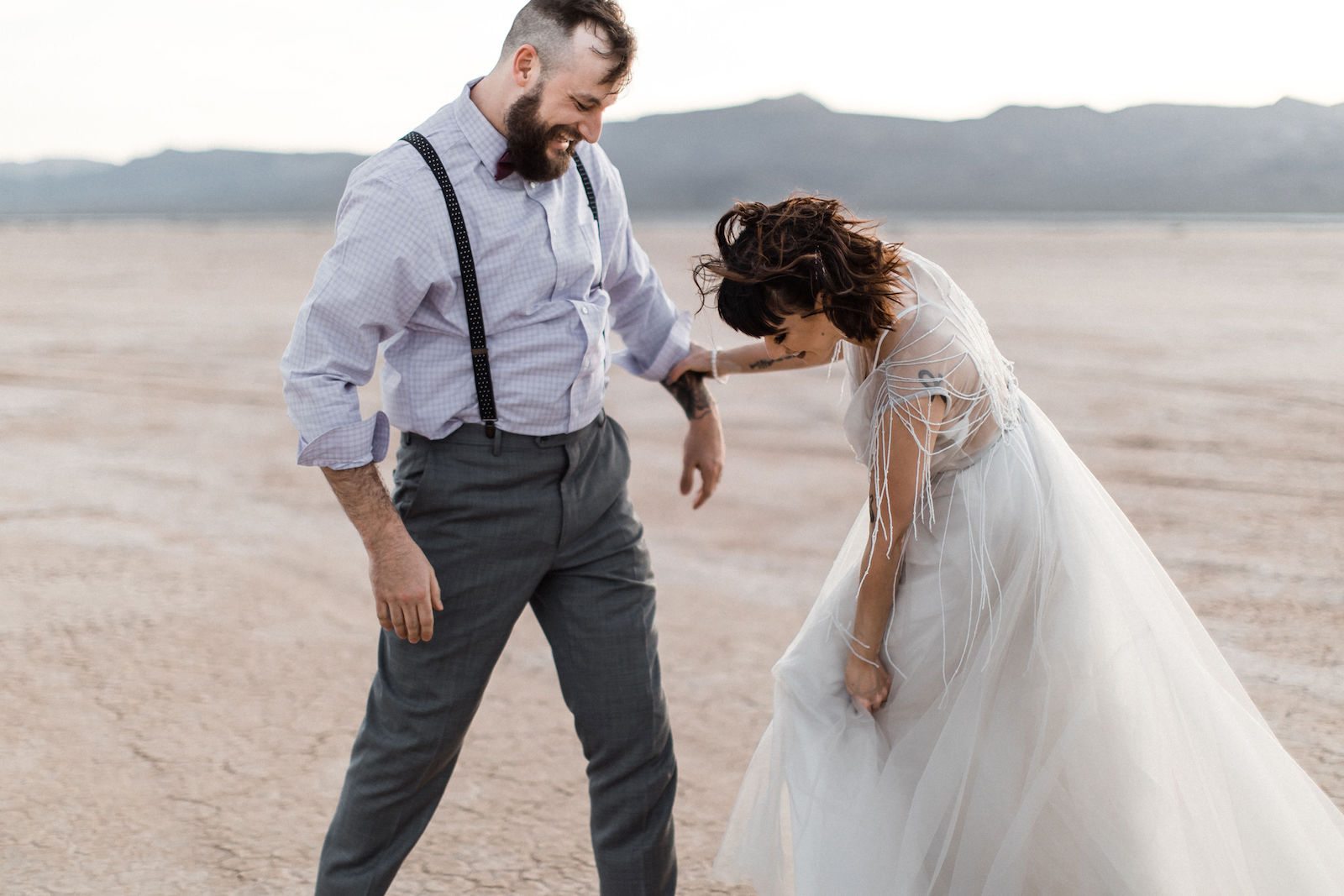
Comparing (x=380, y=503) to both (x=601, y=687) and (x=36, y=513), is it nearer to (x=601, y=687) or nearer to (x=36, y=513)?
(x=601, y=687)

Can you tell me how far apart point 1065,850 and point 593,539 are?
1.09 m

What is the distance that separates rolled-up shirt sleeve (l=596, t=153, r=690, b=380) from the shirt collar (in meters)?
0.47

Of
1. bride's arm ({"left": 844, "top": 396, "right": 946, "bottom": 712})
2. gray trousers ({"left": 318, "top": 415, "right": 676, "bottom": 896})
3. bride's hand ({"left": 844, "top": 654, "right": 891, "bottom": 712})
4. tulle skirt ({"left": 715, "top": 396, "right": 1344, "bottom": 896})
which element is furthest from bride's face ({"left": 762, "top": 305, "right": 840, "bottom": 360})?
bride's hand ({"left": 844, "top": 654, "right": 891, "bottom": 712})

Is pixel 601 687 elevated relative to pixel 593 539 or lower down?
lower down

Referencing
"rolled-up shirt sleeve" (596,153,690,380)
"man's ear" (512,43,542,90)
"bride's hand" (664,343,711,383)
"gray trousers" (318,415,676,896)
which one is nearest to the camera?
"man's ear" (512,43,542,90)

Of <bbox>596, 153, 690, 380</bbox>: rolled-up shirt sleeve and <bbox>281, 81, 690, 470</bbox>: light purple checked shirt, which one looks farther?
<bbox>596, 153, 690, 380</bbox>: rolled-up shirt sleeve

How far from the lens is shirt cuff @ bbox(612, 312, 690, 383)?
2863 millimetres

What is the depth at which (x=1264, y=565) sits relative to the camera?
5.11 meters

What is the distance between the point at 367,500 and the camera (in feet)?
6.98

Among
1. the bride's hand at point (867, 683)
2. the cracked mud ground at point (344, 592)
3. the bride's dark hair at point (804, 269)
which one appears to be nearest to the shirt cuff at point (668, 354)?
the bride's dark hair at point (804, 269)

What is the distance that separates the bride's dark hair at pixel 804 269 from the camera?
195 centimetres

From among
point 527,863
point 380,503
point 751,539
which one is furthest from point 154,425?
point 380,503

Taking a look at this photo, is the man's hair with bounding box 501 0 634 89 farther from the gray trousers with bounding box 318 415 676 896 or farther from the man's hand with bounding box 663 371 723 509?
the man's hand with bounding box 663 371 723 509

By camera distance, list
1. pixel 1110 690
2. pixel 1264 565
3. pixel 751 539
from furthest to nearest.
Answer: pixel 751 539 < pixel 1264 565 < pixel 1110 690
